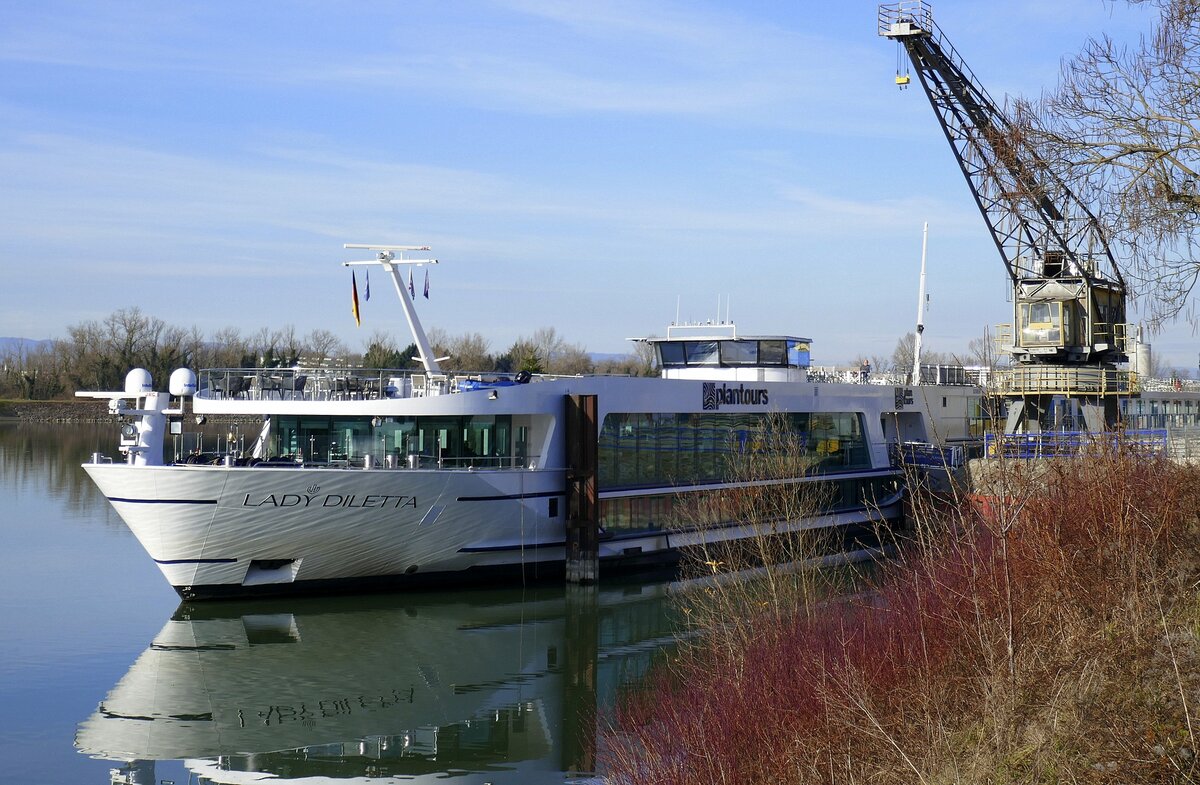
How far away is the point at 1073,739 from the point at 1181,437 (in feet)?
64.6

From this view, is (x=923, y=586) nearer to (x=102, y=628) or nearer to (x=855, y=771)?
(x=855, y=771)

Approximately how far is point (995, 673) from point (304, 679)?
39.0 ft

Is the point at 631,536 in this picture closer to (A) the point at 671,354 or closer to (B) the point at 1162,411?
(A) the point at 671,354

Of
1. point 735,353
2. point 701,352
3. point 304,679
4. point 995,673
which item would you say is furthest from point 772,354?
point 995,673

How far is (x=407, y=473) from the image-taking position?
2264 cm

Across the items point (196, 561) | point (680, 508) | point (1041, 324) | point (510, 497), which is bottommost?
point (196, 561)

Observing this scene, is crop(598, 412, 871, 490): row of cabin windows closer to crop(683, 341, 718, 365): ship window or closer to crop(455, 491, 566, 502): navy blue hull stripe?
crop(455, 491, 566, 502): navy blue hull stripe

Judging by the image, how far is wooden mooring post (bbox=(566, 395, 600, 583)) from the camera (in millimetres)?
25297

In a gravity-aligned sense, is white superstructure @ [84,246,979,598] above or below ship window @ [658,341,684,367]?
below

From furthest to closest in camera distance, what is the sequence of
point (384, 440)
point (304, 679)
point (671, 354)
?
point (671, 354), point (384, 440), point (304, 679)

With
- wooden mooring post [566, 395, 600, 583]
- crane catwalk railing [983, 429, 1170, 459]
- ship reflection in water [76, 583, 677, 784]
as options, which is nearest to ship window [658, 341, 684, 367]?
wooden mooring post [566, 395, 600, 583]

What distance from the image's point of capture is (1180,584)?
1234 centimetres

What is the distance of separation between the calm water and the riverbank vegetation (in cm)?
265

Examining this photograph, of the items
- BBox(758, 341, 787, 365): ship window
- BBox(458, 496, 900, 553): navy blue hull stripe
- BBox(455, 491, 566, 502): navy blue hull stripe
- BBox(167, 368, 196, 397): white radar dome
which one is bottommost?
BBox(458, 496, 900, 553): navy blue hull stripe
